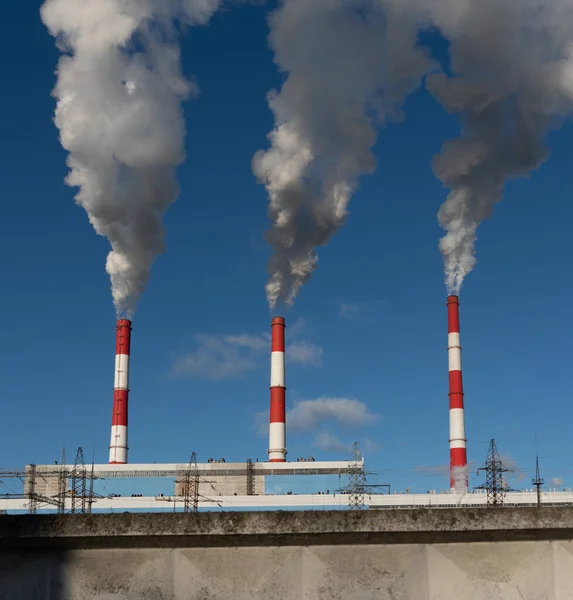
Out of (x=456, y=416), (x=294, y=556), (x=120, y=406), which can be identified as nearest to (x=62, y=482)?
(x=120, y=406)

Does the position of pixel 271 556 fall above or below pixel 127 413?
below

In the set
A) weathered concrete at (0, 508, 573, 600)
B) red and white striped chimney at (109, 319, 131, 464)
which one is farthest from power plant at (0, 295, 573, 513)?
weathered concrete at (0, 508, 573, 600)

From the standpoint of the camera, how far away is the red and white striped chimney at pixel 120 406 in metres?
58.0

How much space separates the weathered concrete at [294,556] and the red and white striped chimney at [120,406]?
54797 millimetres

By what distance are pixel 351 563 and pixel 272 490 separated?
182 feet

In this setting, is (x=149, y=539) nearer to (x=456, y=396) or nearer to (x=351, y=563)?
(x=351, y=563)

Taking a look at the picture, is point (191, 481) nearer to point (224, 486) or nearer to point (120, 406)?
point (224, 486)

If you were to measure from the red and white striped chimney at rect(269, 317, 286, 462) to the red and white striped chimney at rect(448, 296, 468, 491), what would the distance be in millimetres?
11239

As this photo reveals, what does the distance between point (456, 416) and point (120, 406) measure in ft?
75.2

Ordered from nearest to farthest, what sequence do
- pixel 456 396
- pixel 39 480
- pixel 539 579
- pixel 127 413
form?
pixel 539 579, pixel 456 396, pixel 127 413, pixel 39 480

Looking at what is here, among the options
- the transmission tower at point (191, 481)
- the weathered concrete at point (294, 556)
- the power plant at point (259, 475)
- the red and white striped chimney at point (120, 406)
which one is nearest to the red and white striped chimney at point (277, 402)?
the power plant at point (259, 475)

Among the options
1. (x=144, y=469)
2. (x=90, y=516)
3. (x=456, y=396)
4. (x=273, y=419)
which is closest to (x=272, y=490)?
(x=273, y=419)

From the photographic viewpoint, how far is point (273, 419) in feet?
185

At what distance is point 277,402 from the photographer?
56.5 meters
